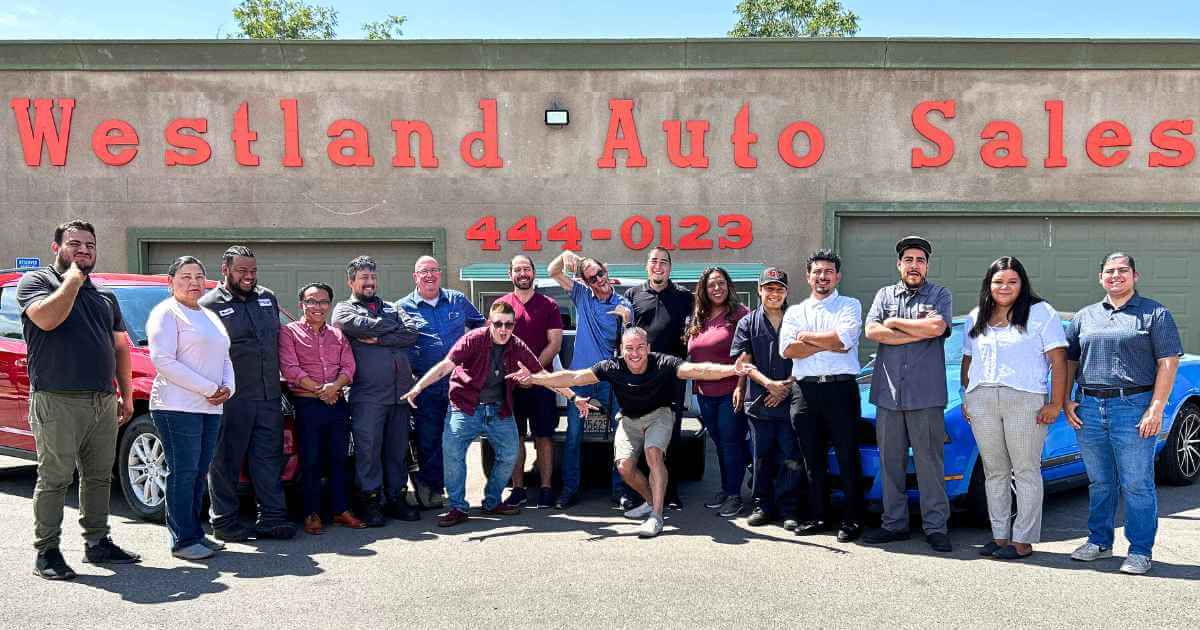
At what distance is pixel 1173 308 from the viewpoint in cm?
1284

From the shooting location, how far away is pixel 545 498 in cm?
680

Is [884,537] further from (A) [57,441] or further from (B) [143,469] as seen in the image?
(B) [143,469]

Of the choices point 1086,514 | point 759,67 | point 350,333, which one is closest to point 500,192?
point 759,67

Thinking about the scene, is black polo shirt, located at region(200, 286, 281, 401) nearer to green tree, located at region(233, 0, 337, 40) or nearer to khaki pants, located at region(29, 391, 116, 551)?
khaki pants, located at region(29, 391, 116, 551)

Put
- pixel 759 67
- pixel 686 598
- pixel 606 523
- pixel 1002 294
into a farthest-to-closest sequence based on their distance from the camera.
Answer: pixel 759 67
pixel 606 523
pixel 1002 294
pixel 686 598

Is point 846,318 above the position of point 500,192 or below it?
below

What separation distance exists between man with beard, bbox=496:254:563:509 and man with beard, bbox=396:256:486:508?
483mm

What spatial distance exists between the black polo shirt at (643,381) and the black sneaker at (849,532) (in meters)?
1.45

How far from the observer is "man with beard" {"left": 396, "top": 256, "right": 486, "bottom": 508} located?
674 centimetres

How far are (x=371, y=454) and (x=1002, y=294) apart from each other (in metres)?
4.22

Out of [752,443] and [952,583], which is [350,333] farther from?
[952,583]

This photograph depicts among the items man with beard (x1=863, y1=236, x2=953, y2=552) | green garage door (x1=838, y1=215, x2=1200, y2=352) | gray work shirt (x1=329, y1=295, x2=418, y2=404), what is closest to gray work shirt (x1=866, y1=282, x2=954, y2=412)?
man with beard (x1=863, y1=236, x2=953, y2=552)

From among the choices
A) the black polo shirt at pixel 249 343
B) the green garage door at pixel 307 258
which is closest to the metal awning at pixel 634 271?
the green garage door at pixel 307 258

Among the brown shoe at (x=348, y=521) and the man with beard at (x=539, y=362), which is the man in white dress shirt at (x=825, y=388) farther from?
the brown shoe at (x=348, y=521)
